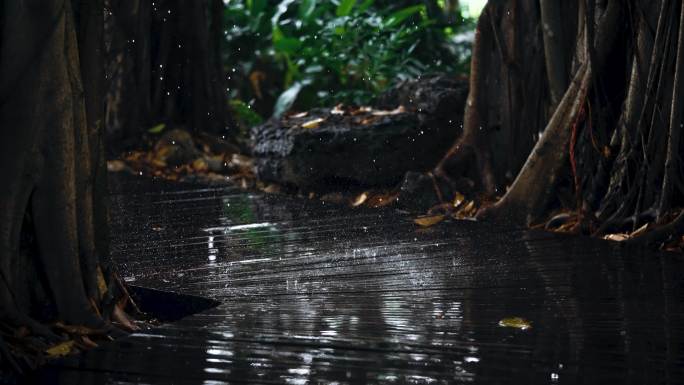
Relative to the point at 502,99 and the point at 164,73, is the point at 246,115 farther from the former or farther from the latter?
the point at 502,99

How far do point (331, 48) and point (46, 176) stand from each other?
759 centimetres

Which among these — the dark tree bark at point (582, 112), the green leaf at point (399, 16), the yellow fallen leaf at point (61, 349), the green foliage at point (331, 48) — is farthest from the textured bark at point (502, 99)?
the green leaf at point (399, 16)

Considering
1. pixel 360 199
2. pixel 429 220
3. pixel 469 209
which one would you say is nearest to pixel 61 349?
pixel 429 220

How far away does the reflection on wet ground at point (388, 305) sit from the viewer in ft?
9.32

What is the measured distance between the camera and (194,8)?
835cm

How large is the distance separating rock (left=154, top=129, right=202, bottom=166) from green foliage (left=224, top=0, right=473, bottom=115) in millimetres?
1973

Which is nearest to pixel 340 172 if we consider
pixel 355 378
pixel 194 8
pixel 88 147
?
pixel 194 8

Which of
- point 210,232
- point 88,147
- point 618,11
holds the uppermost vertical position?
point 618,11

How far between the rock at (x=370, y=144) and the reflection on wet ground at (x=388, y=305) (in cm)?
124

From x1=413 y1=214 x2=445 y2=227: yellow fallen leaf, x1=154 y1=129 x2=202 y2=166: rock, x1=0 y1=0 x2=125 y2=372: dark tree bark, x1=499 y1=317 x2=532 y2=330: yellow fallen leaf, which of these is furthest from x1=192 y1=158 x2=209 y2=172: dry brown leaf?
x1=499 y1=317 x2=532 y2=330: yellow fallen leaf

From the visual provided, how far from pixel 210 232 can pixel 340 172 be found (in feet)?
5.58

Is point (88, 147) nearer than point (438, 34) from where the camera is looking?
Yes

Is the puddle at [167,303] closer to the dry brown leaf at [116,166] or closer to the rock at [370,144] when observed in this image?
the rock at [370,144]

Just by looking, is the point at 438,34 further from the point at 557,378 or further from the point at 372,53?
the point at 557,378
